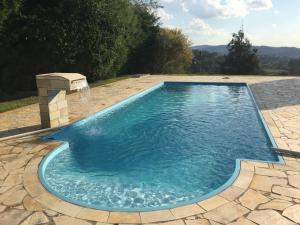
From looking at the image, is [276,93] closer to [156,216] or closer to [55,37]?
[55,37]

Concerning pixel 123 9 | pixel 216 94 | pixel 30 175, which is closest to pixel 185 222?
pixel 30 175

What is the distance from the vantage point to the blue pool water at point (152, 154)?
238 inches

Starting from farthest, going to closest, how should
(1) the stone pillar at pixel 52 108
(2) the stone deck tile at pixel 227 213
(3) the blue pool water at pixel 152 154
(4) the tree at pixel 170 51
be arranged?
1. (4) the tree at pixel 170 51
2. (1) the stone pillar at pixel 52 108
3. (3) the blue pool water at pixel 152 154
4. (2) the stone deck tile at pixel 227 213

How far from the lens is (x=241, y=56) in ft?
110

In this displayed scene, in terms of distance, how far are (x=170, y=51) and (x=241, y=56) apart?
9909mm

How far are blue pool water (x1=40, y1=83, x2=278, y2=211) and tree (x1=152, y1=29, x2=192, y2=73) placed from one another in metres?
14.3

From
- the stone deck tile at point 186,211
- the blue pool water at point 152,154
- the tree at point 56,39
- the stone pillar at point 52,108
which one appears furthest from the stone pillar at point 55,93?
the tree at point 56,39

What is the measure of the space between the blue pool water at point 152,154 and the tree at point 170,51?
14.3m

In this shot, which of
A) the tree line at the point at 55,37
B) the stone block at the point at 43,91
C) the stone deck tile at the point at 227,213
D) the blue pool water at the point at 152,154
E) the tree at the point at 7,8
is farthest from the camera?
the tree line at the point at 55,37

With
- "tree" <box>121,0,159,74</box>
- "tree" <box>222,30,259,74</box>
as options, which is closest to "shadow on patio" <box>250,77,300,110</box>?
"tree" <box>121,0,159,74</box>

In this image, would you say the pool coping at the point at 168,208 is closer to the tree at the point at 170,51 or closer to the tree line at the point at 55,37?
the tree line at the point at 55,37

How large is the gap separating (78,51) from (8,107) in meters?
5.05

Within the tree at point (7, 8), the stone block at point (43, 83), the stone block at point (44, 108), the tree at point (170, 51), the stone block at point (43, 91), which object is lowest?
the stone block at point (44, 108)

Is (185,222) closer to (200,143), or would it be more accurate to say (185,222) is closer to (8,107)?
(200,143)
